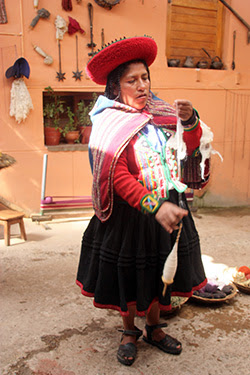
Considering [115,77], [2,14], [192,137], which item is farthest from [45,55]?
[192,137]

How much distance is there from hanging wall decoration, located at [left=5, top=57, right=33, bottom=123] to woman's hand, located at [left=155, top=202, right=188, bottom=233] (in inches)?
151

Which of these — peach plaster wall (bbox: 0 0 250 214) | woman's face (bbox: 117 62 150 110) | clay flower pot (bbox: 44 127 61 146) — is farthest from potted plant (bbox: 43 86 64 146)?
woman's face (bbox: 117 62 150 110)

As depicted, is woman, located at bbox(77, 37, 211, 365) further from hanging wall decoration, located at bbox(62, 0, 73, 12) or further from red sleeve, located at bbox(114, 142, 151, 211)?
hanging wall decoration, located at bbox(62, 0, 73, 12)

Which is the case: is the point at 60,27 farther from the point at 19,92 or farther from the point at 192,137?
the point at 192,137

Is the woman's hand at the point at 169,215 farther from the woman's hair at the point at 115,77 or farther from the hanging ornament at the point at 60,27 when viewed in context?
the hanging ornament at the point at 60,27

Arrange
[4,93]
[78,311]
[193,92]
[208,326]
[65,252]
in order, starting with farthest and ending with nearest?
1. [193,92]
2. [4,93]
3. [65,252]
4. [78,311]
5. [208,326]

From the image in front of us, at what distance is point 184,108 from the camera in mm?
1789

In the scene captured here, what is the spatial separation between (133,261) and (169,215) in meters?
0.45

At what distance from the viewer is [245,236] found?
179 inches

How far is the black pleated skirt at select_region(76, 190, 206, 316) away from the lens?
1.89 metres

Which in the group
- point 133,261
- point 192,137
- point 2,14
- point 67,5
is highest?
point 67,5

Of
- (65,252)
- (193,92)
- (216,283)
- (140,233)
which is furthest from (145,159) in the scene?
(193,92)

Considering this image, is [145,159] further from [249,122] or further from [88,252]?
[249,122]

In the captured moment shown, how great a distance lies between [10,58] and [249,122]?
3949 millimetres
